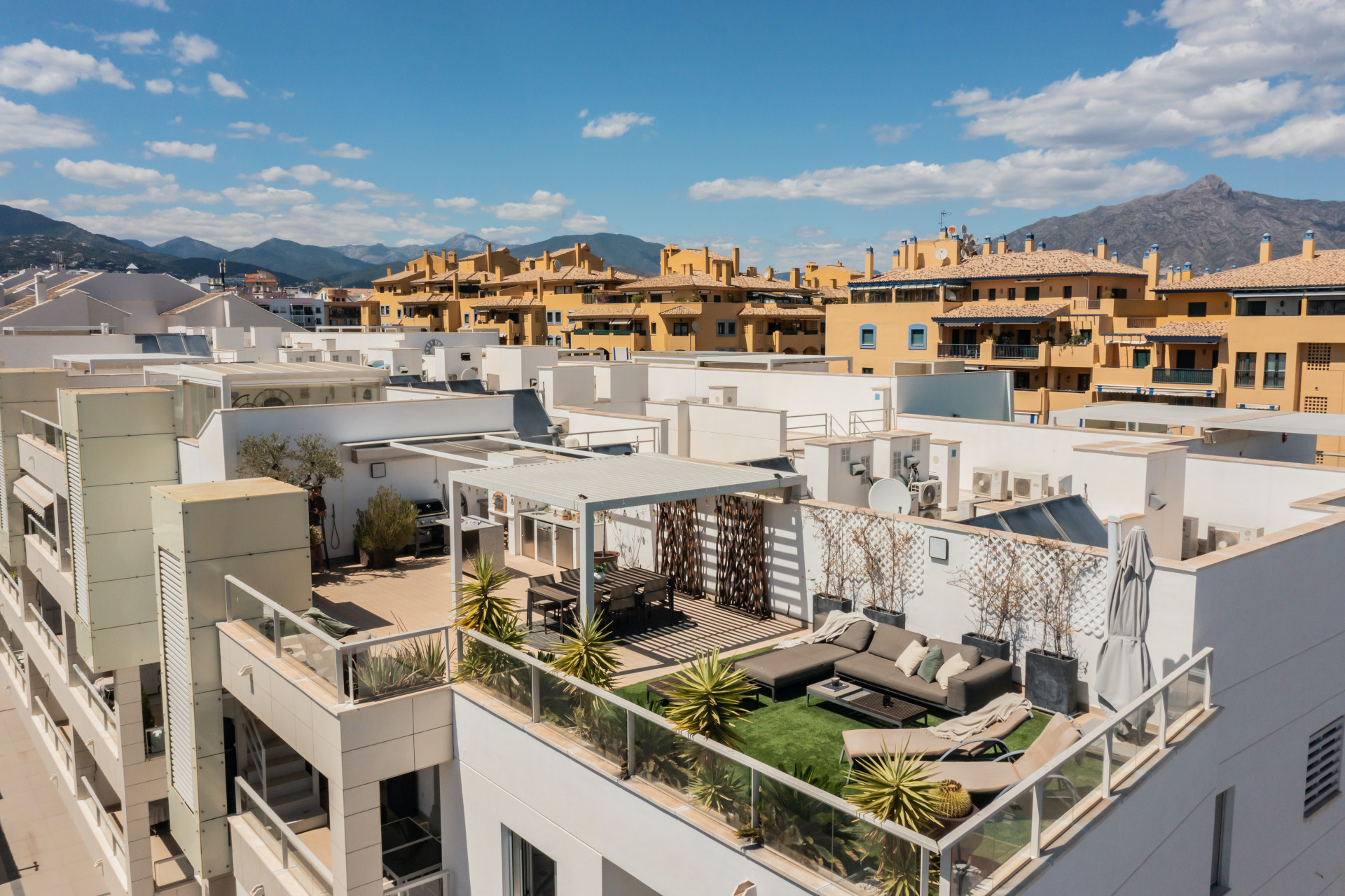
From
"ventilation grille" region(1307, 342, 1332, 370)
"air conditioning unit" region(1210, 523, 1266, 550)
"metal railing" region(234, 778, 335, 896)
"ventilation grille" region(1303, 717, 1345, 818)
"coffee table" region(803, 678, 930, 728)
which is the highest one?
"ventilation grille" region(1307, 342, 1332, 370)

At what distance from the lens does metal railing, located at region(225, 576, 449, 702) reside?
380 inches

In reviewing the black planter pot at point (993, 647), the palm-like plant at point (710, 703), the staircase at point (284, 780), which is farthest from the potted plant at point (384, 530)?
the black planter pot at point (993, 647)

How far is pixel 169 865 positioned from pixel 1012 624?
17.8 m

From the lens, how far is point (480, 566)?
428 inches

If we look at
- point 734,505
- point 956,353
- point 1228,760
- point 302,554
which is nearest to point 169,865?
point 302,554

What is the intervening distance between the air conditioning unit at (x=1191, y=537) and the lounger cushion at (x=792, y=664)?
771 centimetres

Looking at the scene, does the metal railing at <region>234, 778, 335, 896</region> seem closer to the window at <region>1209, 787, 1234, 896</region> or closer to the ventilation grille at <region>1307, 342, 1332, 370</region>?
the window at <region>1209, 787, 1234, 896</region>

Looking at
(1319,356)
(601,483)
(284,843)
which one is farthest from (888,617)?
(1319,356)

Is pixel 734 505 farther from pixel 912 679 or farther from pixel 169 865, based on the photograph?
pixel 169 865

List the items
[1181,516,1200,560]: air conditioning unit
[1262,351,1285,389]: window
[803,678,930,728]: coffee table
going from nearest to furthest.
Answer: [803,678,930,728]: coffee table < [1181,516,1200,560]: air conditioning unit < [1262,351,1285,389]: window

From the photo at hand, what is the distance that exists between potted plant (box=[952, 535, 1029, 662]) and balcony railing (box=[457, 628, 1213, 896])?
200 centimetres

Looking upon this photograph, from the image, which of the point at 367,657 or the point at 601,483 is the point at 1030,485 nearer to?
the point at 601,483

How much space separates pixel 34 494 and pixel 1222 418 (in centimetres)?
2776

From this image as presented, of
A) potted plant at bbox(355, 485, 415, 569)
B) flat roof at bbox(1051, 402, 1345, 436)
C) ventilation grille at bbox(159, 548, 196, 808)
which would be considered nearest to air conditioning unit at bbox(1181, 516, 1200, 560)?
flat roof at bbox(1051, 402, 1345, 436)
